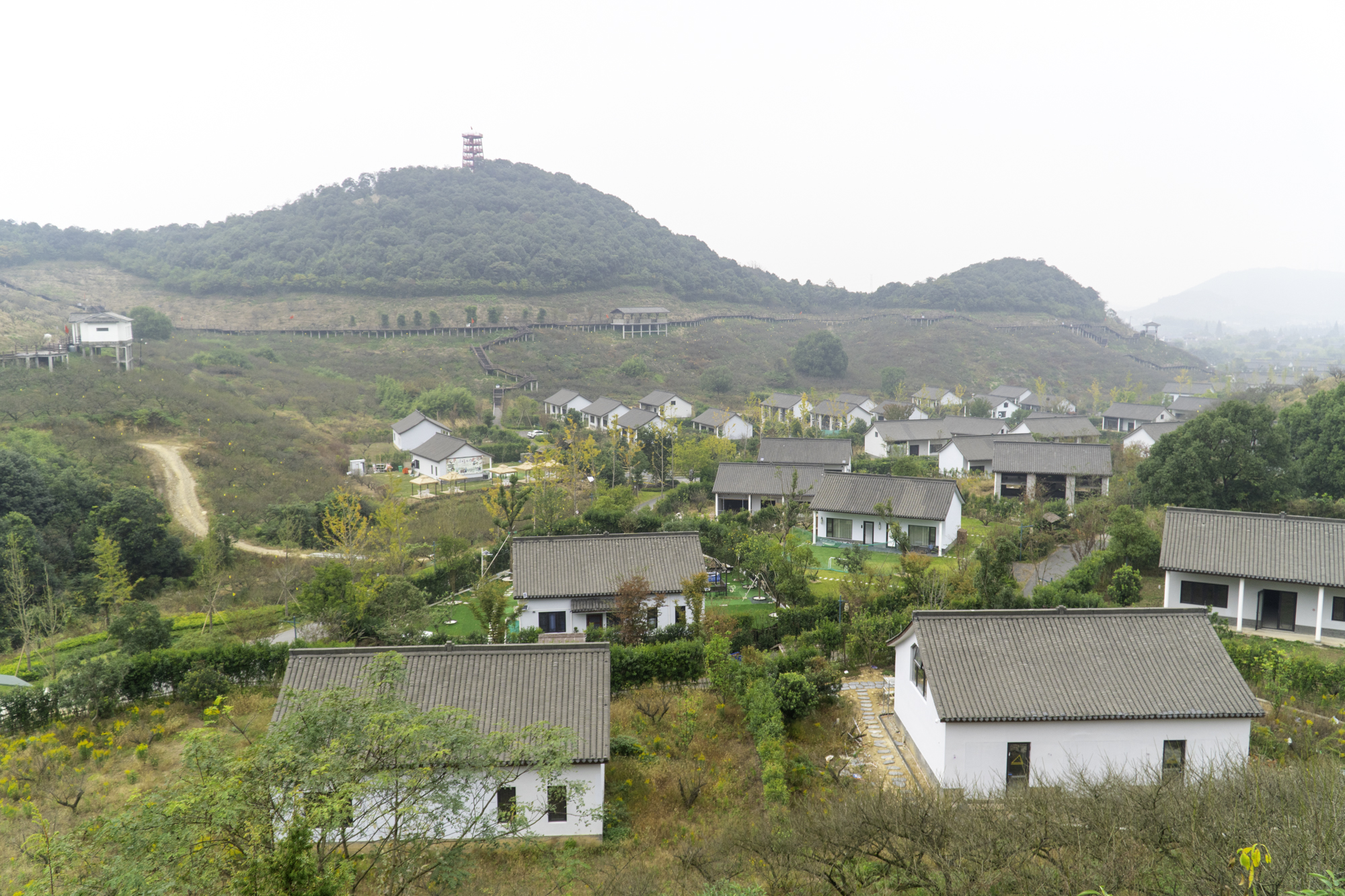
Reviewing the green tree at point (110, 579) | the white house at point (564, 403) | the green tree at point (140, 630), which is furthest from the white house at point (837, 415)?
the green tree at point (140, 630)

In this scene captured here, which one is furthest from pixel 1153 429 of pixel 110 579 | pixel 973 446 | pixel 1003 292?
pixel 1003 292

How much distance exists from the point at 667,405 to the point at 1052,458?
3244 centimetres

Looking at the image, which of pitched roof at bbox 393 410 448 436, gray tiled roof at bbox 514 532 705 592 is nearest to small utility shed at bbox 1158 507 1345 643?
gray tiled roof at bbox 514 532 705 592

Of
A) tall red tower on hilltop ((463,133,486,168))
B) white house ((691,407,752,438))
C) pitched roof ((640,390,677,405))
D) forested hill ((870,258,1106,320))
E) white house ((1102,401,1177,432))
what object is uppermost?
tall red tower on hilltop ((463,133,486,168))

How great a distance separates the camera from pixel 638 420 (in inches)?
2244

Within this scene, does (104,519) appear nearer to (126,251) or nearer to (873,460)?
(873,460)

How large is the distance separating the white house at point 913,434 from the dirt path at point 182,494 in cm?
3680

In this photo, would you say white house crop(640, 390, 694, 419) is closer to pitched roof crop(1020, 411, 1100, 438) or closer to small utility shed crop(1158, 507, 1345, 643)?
pitched roof crop(1020, 411, 1100, 438)

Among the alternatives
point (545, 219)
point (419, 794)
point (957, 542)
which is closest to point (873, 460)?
point (957, 542)

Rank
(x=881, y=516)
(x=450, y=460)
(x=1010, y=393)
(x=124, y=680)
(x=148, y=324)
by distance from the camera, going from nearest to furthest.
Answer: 1. (x=124, y=680)
2. (x=881, y=516)
3. (x=450, y=460)
4. (x=148, y=324)
5. (x=1010, y=393)

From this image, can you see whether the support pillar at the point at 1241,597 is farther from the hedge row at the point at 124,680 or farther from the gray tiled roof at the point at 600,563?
the hedge row at the point at 124,680

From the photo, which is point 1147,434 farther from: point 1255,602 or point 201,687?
point 201,687

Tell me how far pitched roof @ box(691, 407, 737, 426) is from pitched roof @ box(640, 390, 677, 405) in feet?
11.1

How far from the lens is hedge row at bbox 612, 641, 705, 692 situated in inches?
724
